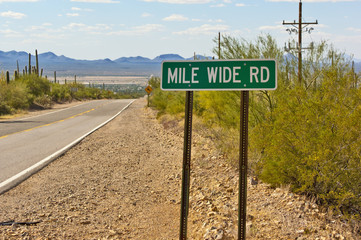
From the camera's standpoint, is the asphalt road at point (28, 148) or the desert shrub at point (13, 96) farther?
the desert shrub at point (13, 96)

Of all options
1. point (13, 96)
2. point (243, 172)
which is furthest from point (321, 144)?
point (13, 96)

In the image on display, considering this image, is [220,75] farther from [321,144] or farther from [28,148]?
[28,148]

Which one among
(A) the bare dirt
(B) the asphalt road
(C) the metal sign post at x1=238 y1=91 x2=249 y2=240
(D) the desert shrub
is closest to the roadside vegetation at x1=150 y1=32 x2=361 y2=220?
(A) the bare dirt

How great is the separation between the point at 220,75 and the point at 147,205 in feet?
12.2

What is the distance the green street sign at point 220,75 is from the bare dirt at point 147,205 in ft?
6.86

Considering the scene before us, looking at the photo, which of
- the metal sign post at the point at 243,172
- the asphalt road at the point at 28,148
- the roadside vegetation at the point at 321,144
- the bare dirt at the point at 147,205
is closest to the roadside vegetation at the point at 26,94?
the asphalt road at the point at 28,148

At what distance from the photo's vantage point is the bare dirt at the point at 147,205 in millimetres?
5773

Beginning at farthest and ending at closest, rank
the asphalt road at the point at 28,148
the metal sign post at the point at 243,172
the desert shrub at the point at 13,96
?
the desert shrub at the point at 13,96, the asphalt road at the point at 28,148, the metal sign post at the point at 243,172

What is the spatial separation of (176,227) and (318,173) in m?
2.18

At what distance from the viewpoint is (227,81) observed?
429 cm

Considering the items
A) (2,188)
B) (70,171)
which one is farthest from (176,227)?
(70,171)

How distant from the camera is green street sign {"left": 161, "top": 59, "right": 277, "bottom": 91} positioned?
13.9 ft

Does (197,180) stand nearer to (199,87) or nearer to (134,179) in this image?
(134,179)

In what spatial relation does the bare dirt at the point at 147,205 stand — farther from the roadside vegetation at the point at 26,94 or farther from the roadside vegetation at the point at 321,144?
the roadside vegetation at the point at 26,94
